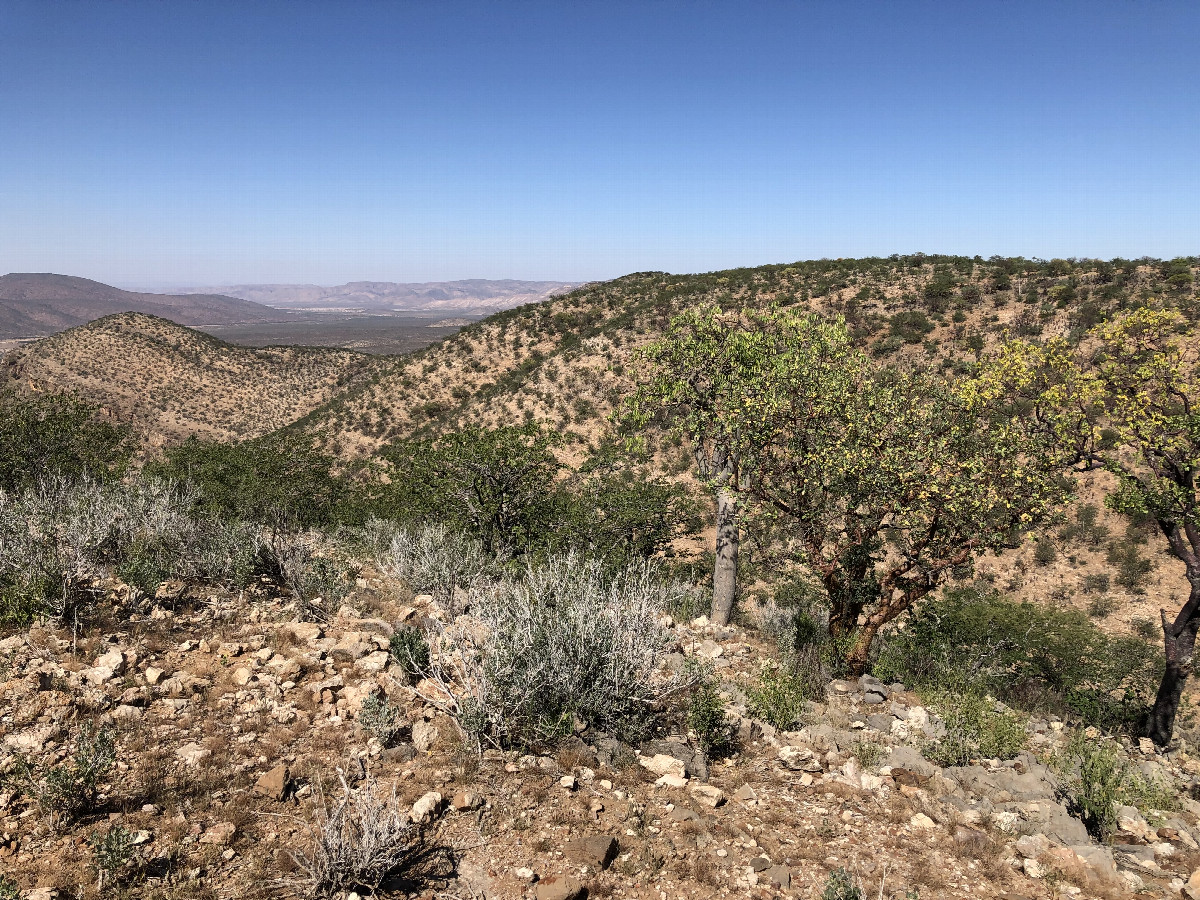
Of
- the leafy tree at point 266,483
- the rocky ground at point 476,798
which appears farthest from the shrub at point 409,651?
the leafy tree at point 266,483

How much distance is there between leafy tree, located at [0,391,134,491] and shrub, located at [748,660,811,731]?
53.2ft

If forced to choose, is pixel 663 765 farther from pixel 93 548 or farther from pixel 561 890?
pixel 93 548

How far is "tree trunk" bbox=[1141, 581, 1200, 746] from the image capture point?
828 centimetres

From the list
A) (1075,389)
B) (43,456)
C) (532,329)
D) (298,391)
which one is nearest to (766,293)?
(532,329)

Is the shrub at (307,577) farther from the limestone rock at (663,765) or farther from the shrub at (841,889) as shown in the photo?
the shrub at (841,889)

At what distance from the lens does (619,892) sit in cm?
396

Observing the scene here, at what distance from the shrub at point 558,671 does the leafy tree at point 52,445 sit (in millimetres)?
14628

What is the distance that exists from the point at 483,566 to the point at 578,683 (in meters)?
5.00

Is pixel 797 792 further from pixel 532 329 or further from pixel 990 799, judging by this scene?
pixel 532 329

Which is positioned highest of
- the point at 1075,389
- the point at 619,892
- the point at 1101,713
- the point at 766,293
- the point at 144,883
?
the point at 766,293

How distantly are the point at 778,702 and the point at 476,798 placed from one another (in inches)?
142

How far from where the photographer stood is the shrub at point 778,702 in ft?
21.9

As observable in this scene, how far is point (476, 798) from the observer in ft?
15.2

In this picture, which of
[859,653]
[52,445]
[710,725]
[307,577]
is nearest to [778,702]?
[710,725]
